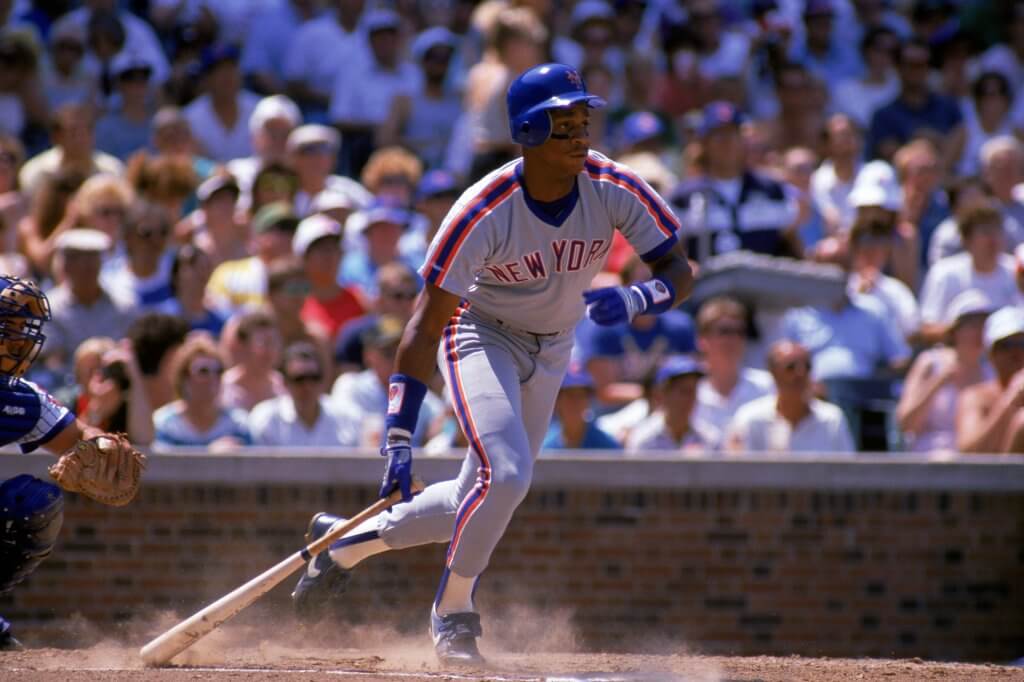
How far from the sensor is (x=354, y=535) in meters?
6.03

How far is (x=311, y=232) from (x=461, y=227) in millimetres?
4363

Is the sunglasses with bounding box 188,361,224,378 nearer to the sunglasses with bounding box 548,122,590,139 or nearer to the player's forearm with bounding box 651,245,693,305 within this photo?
the player's forearm with bounding box 651,245,693,305

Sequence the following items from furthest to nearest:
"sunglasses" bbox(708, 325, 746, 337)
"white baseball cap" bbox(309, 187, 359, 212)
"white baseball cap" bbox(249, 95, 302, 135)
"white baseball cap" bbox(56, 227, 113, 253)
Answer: "white baseball cap" bbox(249, 95, 302, 135)
"white baseball cap" bbox(309, 187, 359, 212)
"white baseball cap" bbox(56, 227, 113, 253)
"sunglasses" bbox(708, 325, 746, 337)

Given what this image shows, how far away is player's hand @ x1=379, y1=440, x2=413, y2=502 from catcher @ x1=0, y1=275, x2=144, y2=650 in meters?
0.93

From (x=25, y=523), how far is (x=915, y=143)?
25.1 feet

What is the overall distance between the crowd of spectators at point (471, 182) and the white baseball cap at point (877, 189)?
0.04 m

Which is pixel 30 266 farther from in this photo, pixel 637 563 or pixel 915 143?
pixel 915 143

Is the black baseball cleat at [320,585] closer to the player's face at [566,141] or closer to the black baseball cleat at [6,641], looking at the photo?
the black baseball cleat at [6,641]

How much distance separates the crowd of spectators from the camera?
8.58 metres

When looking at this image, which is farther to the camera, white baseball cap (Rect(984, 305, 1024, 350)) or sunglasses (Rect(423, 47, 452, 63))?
sunglasses (Rect(423, 47, 452, 63))

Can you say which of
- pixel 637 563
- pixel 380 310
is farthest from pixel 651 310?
pixel 380 310

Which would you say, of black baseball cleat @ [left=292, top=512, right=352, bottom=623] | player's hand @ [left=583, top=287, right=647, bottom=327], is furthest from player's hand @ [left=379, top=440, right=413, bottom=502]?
player's hand @ [left=583, top=287, right=647, bottom=327]

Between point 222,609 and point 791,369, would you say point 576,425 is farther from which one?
point 222,609

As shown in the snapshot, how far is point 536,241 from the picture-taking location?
558 centimetres
